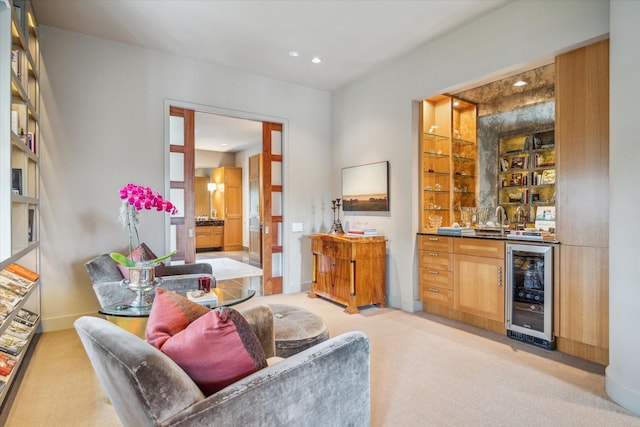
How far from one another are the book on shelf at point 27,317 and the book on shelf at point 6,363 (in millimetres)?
772

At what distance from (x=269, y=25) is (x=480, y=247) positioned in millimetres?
3184

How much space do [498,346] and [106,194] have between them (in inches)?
172

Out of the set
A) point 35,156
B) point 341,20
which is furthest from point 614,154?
point 35,156

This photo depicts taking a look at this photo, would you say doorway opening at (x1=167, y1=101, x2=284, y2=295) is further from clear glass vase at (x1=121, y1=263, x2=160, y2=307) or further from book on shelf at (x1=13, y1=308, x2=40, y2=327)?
clear glass vase at (x1=121, y1=263, x2=160, y2=307)

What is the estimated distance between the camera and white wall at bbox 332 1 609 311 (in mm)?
3037

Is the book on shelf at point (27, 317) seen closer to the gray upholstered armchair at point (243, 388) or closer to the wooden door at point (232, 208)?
the gray upholstered armchair at point (243, 388)

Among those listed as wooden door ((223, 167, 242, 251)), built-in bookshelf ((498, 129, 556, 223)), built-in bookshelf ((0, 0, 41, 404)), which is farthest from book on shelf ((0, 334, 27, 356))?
wooden door ((223, 167, 242, 251))

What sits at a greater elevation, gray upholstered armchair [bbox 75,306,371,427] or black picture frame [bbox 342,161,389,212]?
black picture frame [bbox 342,161,389,212]

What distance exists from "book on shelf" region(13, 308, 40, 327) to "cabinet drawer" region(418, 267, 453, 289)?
4.00 m

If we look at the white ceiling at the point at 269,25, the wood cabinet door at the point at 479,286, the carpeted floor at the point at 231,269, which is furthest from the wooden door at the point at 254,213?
the wood cabinet door at the point at 479,286

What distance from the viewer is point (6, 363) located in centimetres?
228

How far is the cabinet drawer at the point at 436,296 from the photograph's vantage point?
3957 mm

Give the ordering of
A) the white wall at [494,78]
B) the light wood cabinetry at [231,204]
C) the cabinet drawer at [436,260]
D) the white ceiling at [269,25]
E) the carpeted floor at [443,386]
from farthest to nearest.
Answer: the light wood cabinetry at [231,204] < the cabinet drawer at [436,260] < the white ceiling at [269,25] < the white wall at [494,78] < the carpeted floor at [443,386]

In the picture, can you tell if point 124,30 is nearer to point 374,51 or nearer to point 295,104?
point 295,104
